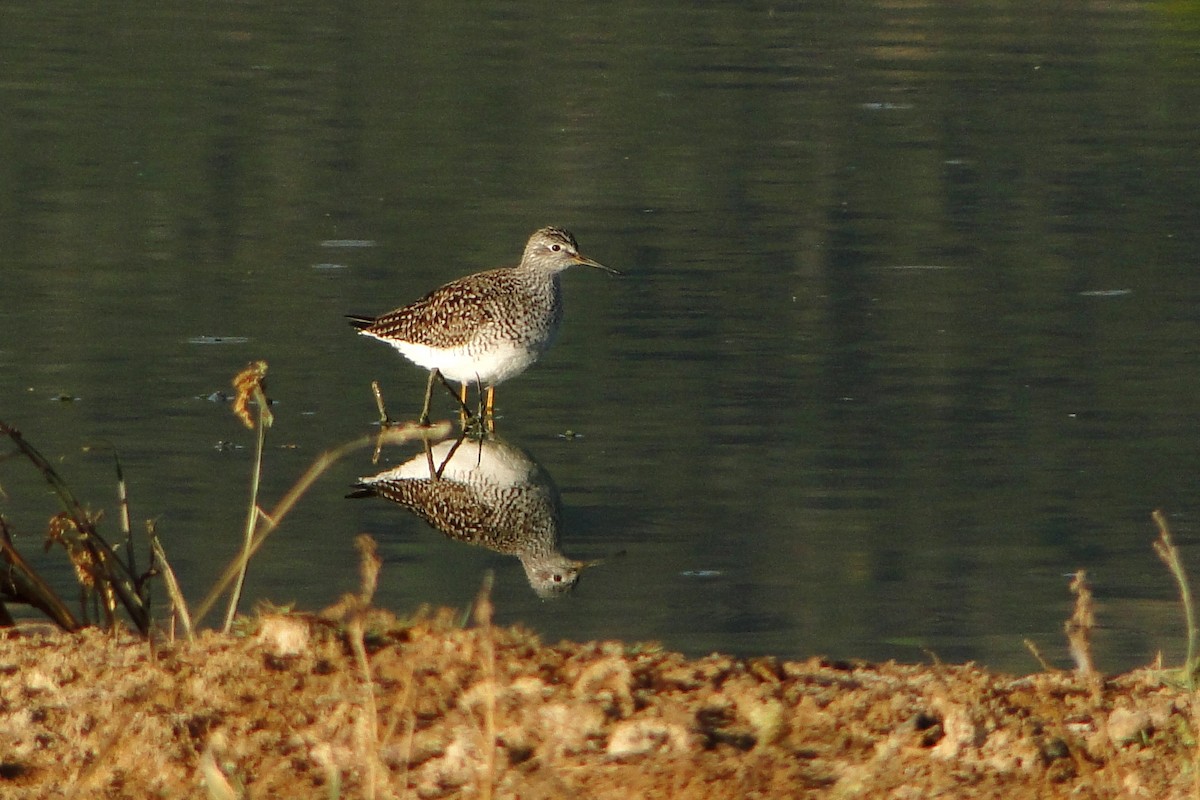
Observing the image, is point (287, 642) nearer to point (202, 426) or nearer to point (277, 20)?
point (202, 426)

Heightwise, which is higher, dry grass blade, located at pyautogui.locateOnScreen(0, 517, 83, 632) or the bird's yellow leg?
dry grass blade, located at pyautogui.locateOnScreen(0, 517, 83, 632)

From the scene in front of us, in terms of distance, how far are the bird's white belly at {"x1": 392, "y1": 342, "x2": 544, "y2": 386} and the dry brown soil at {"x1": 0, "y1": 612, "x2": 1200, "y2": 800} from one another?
15.9 feet

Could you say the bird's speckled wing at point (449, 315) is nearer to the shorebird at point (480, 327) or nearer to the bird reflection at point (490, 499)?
the shorebird at point (480, 327)

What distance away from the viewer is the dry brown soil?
450 centimetres

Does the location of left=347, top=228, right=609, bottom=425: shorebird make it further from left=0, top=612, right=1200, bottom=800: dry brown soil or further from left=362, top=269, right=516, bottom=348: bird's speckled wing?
left=0, top=612, right=1200, bottom=800: dry brown soil

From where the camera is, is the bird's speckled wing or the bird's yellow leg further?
the bird's speckled wing

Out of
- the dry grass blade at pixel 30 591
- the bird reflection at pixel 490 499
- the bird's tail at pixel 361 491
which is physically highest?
the dry grass blade at pixel 30 591

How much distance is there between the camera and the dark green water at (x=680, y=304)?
304 inches

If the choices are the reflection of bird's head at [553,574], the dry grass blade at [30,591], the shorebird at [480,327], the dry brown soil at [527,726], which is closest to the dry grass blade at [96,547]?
the dry grass blade at [30,591]

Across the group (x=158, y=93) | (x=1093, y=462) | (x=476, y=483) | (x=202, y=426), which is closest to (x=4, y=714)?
(x=476, y=483)

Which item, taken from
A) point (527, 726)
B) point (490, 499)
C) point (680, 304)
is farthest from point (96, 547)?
point (680, 304)

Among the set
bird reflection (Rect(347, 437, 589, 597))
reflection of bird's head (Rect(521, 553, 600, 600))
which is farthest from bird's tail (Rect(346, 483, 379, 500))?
reflection of bird's head (Rect(521, 553, 600, 600))

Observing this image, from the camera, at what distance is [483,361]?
10062 millimetres

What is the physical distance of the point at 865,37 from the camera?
23.7 meters
